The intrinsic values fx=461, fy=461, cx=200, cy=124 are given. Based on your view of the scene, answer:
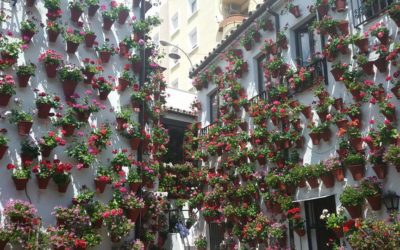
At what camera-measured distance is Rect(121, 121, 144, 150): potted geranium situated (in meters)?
11.9

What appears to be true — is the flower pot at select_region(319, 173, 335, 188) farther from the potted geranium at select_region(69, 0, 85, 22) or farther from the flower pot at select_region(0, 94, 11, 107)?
the flower pot at select_region(0, 94, 11, 107)

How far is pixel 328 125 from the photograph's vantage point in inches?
436

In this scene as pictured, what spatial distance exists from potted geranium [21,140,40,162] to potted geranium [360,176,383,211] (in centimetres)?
718

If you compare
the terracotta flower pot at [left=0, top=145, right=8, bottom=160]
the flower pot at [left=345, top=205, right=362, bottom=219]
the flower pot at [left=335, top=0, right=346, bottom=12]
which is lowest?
the flower pot at [left=345, top=205, right=362, bottom=219]

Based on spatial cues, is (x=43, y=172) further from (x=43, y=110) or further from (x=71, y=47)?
(x=71, y=47)

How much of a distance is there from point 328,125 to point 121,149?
5.22 metres

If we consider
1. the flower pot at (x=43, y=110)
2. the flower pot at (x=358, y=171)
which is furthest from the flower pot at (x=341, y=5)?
the flower pot at (x=43, y=110)

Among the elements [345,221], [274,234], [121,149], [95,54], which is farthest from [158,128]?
[345,221]

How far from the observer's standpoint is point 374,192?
31.4 feet

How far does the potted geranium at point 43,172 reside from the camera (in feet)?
33.6

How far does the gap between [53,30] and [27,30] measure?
2.06ft

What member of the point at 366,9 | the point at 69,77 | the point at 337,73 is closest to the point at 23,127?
the point at 69,77

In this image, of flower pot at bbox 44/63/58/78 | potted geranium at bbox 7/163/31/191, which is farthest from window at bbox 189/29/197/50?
potted geranium at bbox 7/163/31/191

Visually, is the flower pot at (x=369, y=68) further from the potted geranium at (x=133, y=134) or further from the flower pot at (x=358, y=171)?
the potted geranium at (x=133, y=134)
